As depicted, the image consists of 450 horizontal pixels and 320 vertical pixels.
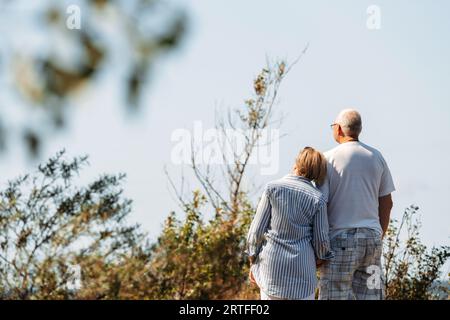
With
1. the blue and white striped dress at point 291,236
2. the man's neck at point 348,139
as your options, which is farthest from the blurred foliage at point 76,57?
the man's neck at point 348,139

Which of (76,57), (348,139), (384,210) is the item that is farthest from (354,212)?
(76,57)

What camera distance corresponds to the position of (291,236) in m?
4.23

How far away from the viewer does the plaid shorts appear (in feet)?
13.9

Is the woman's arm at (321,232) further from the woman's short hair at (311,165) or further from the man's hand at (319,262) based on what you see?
the woman's short hair at (311,165)

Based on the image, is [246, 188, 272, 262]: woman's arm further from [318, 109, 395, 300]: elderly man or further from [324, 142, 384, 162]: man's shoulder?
[324, 142, 384, 162]: man's shoulder

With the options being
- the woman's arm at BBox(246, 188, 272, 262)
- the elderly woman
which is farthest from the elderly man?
the woman's arm at BBox(246, 188, 272, 262)

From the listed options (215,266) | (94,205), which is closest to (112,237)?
(94,205)

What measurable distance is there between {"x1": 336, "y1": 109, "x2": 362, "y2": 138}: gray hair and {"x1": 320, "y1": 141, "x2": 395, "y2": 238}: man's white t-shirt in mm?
65

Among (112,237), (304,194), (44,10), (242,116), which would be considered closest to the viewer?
(44,10)

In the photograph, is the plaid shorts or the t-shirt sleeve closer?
the plaid shorts

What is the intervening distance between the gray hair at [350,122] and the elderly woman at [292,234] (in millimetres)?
252
